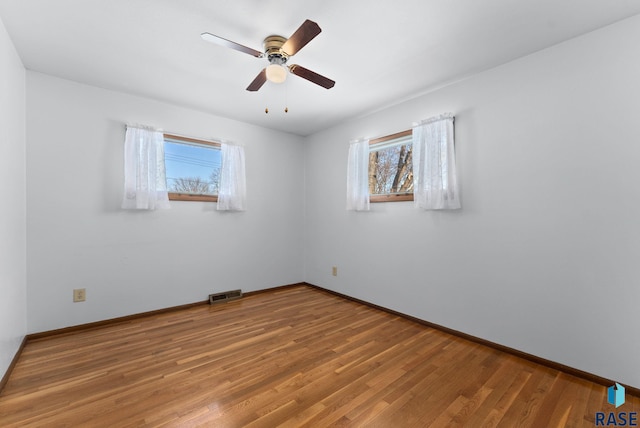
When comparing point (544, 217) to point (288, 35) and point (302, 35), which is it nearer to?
point (302, 35)

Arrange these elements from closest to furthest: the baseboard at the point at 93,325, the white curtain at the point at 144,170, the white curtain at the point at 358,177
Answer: the baseboard at the point at 93,325 → the white curtain at the point at 144,170 → the white curtain at the point at 358,177

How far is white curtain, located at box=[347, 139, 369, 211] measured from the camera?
3451 millimetres

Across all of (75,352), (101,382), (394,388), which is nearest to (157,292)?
(75,352)

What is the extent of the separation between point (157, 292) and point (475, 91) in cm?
396

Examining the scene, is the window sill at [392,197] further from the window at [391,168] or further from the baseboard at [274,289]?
the baseboard at [274,289]

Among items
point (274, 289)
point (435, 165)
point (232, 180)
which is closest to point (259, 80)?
point (232, 180)

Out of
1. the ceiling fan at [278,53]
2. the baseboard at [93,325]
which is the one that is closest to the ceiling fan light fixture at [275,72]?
the ceiling fan at [278,53]

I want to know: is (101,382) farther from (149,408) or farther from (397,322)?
(397,322)

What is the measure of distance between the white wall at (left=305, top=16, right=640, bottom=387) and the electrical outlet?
3.28 meters

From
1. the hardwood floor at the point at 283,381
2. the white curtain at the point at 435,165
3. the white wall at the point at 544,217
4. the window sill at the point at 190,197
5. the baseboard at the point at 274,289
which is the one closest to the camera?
the hardwood floor at the point at 283,381

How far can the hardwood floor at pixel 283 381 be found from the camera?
151 centimetres

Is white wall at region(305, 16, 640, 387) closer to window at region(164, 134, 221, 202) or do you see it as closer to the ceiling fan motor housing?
the ceiling fan motor housing

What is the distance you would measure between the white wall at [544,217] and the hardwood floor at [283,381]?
1.01ft

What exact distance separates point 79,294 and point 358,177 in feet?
10.7
